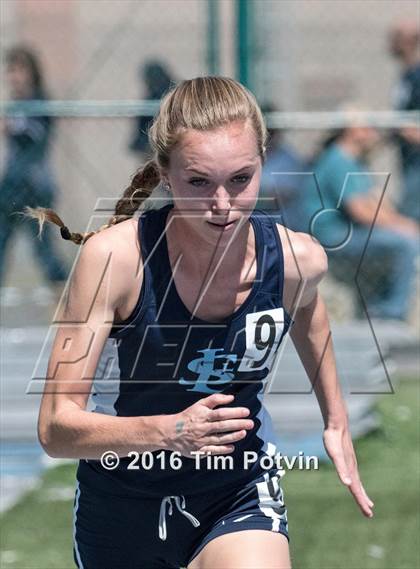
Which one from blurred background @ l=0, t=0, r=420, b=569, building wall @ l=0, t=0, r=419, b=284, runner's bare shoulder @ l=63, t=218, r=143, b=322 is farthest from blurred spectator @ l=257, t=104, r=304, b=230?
runner's bare shoulder @ l=63, t=218, r=143, b=322

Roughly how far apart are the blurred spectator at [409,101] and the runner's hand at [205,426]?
4591 millimetres

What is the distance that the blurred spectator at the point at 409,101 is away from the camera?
706 cm

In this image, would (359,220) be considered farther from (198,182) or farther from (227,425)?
(227,425)

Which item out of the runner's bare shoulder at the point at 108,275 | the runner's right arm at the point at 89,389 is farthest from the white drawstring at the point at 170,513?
the runner's bare shoulder at the point at 108,275

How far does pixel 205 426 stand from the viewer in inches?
102

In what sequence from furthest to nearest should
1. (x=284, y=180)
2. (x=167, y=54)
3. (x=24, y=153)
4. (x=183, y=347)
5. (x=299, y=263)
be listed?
(x=167, y=54)
(x=284, y=180)
(x=24, y=153)
(x=299, y=263)
(x=183, y=347)

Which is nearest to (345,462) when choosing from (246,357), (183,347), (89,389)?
(246,357)

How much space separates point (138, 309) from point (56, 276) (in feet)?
14.8

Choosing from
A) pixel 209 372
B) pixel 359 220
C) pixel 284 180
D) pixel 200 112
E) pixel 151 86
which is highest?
pixel 200 112

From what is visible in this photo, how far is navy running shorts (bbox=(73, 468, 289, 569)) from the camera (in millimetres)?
2928

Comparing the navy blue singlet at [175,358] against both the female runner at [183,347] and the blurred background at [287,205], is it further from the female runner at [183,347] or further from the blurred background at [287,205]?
the blurred background at [287,205]

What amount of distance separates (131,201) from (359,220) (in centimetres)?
418

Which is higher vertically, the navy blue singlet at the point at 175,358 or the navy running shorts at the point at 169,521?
the navy blue singlet at the point at 175,358

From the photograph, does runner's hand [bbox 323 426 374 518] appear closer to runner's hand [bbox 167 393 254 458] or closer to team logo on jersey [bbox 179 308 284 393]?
team logo on jersey [bbox 179 308 284 393]
